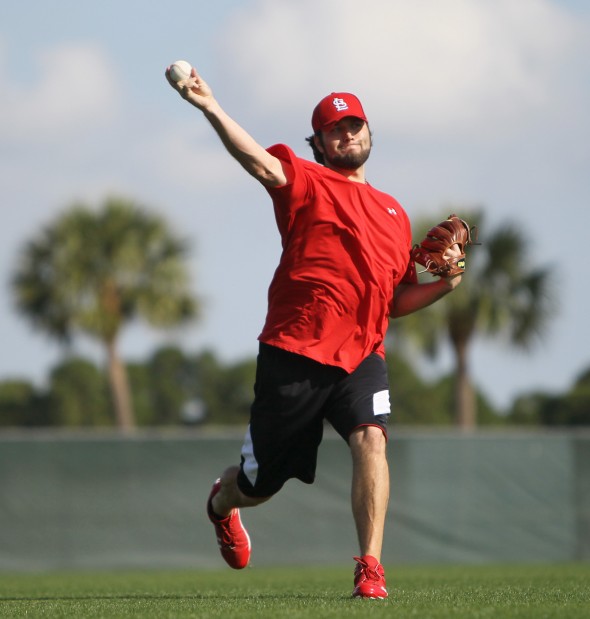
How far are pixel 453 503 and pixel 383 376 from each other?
986cm

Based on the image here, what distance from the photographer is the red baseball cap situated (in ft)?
18.4

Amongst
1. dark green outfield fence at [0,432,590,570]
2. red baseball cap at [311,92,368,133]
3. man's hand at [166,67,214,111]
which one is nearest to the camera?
man's hand at [166,67,214,111]

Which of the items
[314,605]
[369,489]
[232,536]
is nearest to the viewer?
[314,605]

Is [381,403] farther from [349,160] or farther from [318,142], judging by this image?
[318,142]

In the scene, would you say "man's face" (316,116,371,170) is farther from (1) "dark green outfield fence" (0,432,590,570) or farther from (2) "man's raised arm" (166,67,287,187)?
(1) "dark green outfield fence" (0,432,590,570)

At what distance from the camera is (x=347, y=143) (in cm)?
568

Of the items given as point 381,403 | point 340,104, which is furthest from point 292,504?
point 340,104

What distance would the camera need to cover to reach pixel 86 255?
83.7ft

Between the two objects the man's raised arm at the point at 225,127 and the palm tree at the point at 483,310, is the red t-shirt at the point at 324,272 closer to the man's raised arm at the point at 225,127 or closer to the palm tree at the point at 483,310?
the man's raised arm at the point at 225,127

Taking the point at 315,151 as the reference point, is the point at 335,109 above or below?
above

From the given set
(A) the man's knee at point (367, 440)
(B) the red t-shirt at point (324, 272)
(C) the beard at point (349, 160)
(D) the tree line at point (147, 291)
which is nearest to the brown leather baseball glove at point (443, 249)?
(B) the red t-shirt at point (324, 272)

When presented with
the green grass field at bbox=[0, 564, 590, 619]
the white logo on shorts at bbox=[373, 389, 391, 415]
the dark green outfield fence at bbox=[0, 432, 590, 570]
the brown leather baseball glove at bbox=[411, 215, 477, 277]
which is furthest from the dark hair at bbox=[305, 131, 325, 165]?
the dark green outfield fence at bbox=[0, 432, 590, 570]

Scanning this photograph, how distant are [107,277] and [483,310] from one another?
7.86m

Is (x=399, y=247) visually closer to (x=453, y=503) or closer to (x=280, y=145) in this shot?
(x=280, y=145)
